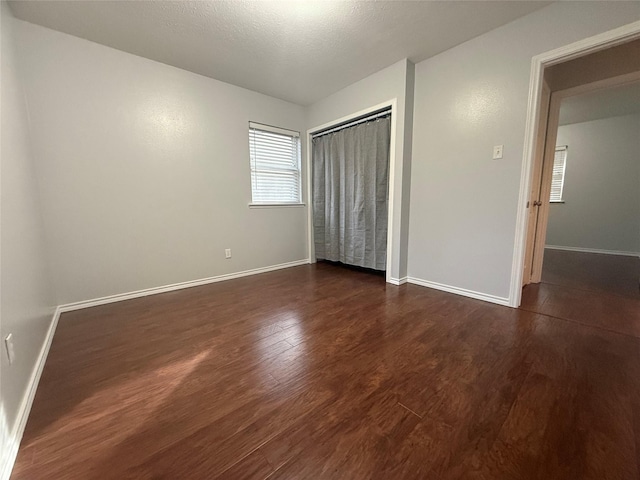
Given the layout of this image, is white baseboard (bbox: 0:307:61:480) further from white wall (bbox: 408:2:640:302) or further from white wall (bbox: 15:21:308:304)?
white wall (bbox: 408:2:640:302)

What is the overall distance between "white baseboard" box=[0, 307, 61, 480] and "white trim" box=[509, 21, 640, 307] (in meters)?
3.11

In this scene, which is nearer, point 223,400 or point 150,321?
point 223,400

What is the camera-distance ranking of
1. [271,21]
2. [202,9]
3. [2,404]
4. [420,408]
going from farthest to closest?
[271,21]
[202,9]
[420,408]
[2,404]

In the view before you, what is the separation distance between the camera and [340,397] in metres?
1.22

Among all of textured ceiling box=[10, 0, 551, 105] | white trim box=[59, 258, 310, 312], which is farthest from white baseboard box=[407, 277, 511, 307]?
textured ceiling box=[10, 0, 551, 105]

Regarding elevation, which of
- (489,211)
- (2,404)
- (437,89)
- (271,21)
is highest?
(271,21)

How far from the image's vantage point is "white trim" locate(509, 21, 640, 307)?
167 cm

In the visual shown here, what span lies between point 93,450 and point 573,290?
3914 millimetres

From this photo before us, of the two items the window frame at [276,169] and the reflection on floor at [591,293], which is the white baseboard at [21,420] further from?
the reflection on floor at [591,293]

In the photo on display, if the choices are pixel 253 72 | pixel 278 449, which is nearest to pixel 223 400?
pixel 278 449

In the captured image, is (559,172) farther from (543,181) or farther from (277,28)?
(277,28)

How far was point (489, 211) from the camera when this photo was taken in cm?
233

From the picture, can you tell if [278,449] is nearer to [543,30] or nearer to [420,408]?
[420,408]

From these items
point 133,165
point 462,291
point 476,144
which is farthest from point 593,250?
point 133,165
